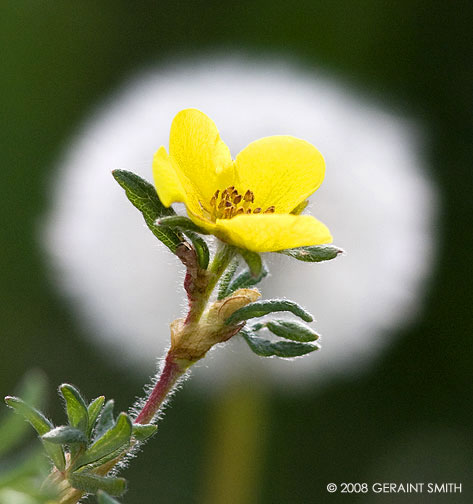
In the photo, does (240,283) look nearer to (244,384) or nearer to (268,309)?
(268,309)

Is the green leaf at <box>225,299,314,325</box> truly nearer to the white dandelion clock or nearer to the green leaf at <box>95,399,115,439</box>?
the green leaf at <box>95,399,115,439</box>

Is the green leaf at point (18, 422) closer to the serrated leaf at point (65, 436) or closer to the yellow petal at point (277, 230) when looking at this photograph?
the serrated leaf at point (65, 436)

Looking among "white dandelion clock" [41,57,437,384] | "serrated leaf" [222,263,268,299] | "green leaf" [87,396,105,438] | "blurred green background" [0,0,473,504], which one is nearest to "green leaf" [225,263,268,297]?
"serrated leaf" [222,263,268,299]

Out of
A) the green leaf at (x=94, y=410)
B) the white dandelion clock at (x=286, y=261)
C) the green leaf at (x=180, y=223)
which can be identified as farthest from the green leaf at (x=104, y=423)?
the white dandelion clock at (x=286, y=261)

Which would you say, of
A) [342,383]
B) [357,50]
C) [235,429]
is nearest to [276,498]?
[235,429]

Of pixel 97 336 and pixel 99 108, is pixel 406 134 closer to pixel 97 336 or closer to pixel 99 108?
pixel 99 108
